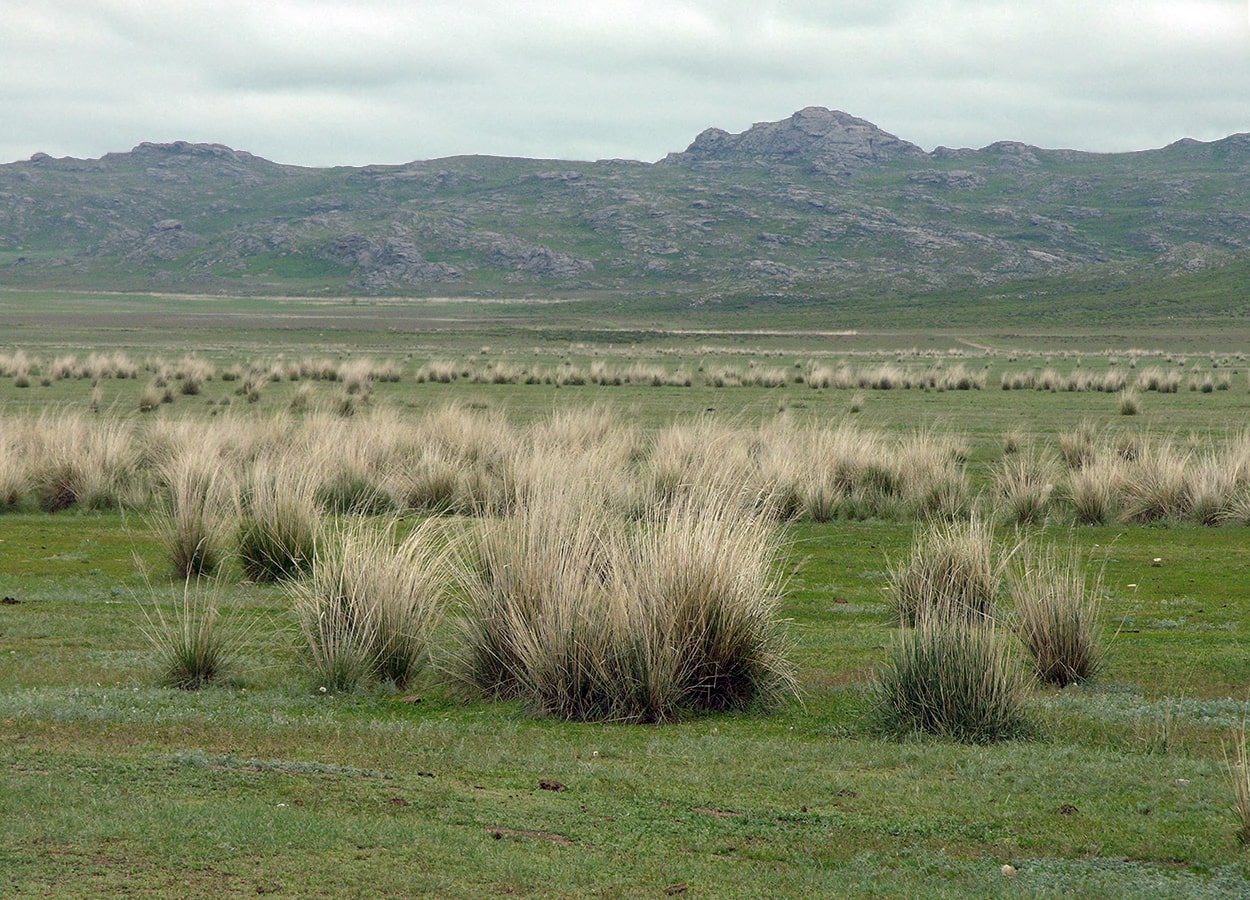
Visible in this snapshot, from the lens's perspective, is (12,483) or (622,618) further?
(12,483)

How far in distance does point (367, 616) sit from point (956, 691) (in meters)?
3.85

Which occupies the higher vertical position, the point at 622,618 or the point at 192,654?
the point at 622,618

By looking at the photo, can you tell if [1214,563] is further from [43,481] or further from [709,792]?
[43,481]

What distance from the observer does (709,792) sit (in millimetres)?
6375

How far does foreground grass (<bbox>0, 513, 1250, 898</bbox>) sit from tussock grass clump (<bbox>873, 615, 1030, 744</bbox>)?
196mm

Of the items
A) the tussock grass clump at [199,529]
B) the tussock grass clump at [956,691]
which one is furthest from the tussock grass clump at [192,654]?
the tussock grass clump at [956,691]

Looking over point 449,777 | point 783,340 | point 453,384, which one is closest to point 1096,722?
point 449,777

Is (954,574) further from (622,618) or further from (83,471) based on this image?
(83,471)

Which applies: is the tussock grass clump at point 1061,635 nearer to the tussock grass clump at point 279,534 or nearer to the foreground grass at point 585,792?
the foreground grass at point 585,792

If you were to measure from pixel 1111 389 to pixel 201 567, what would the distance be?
33062 mm

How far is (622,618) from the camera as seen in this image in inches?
316

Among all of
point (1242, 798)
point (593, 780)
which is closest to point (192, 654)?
point (593, 780)

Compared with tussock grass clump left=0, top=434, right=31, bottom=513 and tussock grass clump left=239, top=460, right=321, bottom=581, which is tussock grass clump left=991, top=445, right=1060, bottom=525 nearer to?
tussock grass clump left=239, top=460, right=321, bottom=581

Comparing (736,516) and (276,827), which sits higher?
(736,516)
